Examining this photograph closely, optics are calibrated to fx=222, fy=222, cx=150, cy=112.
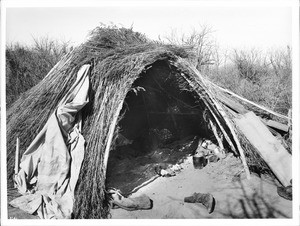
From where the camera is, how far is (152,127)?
744 cm

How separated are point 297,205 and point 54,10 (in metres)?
5.41

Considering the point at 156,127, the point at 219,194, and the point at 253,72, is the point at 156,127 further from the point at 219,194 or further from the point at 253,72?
the point at 253,72

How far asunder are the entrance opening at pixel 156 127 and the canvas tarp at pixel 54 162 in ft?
5.64

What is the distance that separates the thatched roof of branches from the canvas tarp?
0.18m

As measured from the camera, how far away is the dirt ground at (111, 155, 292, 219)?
388cm

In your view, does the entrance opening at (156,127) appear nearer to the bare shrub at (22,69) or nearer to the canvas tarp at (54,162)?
the canvas tarp at (54,162)

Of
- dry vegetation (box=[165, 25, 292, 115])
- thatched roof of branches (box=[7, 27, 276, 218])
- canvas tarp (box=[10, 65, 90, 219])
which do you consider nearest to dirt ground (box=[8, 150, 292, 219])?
canvas tarp (box=[10, 65, 90, 219])

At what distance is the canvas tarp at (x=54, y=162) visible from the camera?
3.71 meters

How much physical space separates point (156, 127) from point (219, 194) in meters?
3.40

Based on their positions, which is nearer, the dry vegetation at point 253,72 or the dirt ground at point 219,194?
the dirt ground at point 219,194

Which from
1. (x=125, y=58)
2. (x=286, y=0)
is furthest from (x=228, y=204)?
(x=286, y=0)

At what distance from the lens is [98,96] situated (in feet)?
14.2

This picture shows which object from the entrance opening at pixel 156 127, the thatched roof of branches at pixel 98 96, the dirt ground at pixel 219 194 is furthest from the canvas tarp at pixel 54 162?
the entrance opening at pixel 156 127

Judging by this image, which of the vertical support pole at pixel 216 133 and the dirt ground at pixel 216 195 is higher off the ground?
the vertical support pole at pixel 216 133
